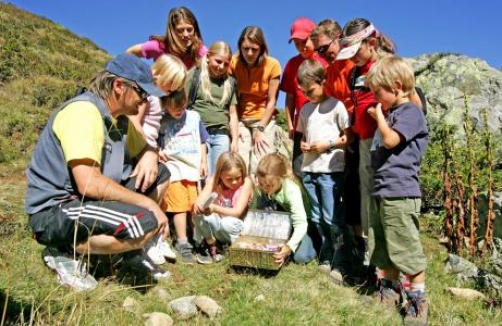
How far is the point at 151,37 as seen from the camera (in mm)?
5207

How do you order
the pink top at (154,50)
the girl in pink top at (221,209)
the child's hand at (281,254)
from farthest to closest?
the pink top at (154,50), the girl in pink top at (221,209), the child's hand at (281,254)

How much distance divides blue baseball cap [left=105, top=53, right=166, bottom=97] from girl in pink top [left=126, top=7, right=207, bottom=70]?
5.50ft

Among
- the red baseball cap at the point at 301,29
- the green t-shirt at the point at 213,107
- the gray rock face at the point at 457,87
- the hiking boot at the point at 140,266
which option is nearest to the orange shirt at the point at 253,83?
the green t-shirt at the point at 213,107

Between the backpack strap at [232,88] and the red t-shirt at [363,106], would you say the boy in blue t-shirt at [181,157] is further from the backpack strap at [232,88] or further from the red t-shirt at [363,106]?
the red t-shirt at [363,106]

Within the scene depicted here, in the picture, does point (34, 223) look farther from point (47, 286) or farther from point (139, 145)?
point (139, 145)

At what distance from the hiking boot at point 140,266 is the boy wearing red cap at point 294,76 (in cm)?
174

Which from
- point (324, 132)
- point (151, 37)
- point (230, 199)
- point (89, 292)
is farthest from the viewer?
point (151, 37)

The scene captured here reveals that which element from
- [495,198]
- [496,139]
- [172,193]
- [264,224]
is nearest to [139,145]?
[172,193]

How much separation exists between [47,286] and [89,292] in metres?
0.29

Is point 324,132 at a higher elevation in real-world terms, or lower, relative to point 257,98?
lower

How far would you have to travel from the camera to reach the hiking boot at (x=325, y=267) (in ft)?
13.6

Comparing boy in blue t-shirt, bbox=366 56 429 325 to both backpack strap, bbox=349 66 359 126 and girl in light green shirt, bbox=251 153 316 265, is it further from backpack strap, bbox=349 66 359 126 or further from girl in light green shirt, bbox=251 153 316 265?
girl in light green shirt, bbox=251 153 316 265

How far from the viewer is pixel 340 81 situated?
4.38 meters

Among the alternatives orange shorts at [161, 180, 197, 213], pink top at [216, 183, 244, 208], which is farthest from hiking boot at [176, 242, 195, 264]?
pink top at [216, 183, 244, 208]
